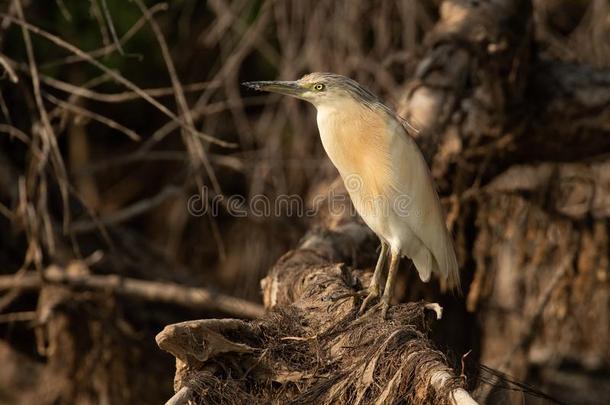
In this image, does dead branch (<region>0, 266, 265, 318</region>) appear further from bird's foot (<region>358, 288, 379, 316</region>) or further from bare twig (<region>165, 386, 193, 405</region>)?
bare twig (<region>165, 386, 193, 405</region>)

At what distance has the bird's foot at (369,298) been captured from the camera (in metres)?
2.43

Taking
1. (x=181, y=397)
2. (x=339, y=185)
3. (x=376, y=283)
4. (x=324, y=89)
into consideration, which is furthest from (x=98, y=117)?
(x=181, y=397)

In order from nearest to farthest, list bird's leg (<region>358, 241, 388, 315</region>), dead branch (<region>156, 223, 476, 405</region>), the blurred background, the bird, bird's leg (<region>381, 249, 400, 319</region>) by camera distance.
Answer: dead branch (<region>156, 223, 476, 405</region>) < bird's leg (<region>381, 249, 400, 319</region>) < bird's leg (<region>358, 241, 388, 315</region>) < the bird < the blurred background

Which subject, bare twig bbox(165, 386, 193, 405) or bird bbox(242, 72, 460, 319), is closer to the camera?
bare twig bbox(165, 386, 193, 405)

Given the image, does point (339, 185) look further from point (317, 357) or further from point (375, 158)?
point (317, 357)

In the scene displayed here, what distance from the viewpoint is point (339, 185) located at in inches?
139

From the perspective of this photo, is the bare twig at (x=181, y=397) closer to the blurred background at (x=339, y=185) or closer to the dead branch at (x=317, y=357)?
the dead branch at (x=317, y=357)

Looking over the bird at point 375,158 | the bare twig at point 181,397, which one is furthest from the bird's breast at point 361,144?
the bare twig at point 181,397

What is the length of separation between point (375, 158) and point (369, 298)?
0.52m

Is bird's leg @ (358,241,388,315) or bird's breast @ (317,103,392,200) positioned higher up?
bird's breast @ (317,103,392,200)

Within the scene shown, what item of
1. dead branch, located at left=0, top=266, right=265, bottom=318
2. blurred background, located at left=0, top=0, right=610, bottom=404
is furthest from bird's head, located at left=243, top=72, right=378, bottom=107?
dead branch, located at left=0, top=266, right=265, bottom=318

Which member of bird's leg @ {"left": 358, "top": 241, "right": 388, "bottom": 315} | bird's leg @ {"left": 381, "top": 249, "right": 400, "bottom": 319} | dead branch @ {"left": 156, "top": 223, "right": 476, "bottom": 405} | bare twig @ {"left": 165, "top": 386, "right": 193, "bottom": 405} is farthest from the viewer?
bird's leg @ {"left": 358, "top": 241, "right": 388, "bottom": 315}

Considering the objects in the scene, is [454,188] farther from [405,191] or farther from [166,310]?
[166,310]

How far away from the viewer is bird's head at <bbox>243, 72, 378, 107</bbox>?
2.83 metres
